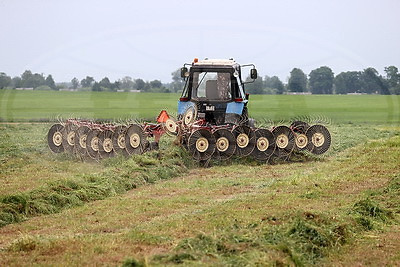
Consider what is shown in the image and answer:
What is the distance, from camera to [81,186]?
474 inches

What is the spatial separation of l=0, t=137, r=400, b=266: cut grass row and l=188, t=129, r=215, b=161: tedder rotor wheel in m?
1.56

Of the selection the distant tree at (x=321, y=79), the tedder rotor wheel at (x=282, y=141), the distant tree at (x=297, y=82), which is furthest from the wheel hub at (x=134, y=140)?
the distant tree at (x=321, y=79)

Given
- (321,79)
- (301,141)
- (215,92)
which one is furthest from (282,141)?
(321,79)

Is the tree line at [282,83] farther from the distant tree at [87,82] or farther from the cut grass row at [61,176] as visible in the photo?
the cut grass row at [61,176]

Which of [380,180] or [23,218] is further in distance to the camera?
[380,180]

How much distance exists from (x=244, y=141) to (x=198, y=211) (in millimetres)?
6676

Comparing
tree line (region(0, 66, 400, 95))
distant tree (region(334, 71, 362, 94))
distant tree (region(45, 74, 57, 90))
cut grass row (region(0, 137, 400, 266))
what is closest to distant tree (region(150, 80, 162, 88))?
tree line (region(0, 66, 400, 95))

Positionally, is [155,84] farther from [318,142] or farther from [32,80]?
[318,142]

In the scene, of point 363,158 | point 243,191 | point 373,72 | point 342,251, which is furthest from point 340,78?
point 342,251

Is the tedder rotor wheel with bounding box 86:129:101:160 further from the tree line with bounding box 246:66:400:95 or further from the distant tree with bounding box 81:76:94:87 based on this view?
the tree line with bounding box 246:66:400:95

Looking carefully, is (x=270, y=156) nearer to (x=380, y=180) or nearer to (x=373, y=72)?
(x=380, y=180)

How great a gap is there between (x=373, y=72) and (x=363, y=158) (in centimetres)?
4316

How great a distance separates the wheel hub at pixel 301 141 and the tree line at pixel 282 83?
45.4 feet

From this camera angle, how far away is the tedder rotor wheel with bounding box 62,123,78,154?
59.5 ft
